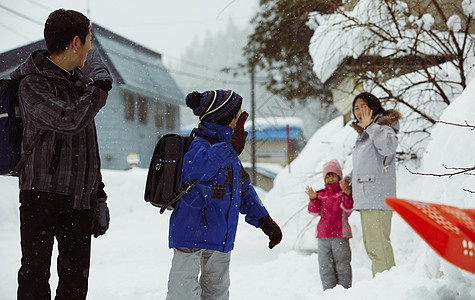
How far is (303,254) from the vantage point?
6.46 m

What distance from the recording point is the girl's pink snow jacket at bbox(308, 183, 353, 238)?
14.2ft

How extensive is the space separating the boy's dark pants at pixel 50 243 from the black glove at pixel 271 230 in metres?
1.07

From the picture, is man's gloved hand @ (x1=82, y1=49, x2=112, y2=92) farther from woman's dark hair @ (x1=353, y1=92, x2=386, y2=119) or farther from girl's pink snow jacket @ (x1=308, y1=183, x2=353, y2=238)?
girl's pink snow jacket @ (x1=308, y1=183, x2=353, y2=238)

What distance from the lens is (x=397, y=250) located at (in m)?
4.82

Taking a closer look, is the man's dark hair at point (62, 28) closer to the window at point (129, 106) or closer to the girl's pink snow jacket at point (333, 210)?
the girl's pink snow jacket at point (333, 210)

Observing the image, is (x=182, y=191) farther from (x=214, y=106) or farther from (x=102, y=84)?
(x=102, y=84)

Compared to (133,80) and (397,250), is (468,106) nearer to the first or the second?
(397,250)

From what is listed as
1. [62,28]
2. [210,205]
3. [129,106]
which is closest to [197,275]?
[210,205]

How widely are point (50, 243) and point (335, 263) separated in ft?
9.28

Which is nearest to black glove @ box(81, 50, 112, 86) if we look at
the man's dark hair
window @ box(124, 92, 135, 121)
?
the man's dark hair

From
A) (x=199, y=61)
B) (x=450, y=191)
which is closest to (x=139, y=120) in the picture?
(x=450, y=191)

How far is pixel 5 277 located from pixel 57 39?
3413 mm

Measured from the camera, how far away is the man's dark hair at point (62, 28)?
2.27 m

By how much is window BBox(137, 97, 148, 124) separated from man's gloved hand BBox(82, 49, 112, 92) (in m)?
22.1
